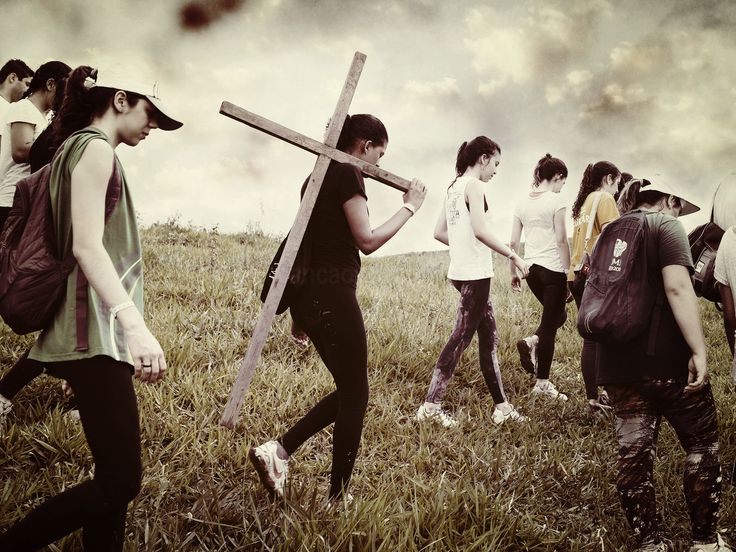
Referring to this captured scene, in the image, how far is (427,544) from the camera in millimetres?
2283

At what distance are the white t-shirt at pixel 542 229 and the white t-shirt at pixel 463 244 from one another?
77 centimetres

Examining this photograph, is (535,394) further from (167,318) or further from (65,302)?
(65,302)

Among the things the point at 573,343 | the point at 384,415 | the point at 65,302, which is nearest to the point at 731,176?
the point at 384,415

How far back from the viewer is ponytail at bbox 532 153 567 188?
14.8 feet

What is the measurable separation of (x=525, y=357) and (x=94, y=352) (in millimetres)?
4296

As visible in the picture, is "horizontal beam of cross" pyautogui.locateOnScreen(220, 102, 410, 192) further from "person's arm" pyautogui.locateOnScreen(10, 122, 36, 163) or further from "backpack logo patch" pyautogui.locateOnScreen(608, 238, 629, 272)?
"person's arm" pyautogui.locateOnScreen(10, 122, 36, 163)

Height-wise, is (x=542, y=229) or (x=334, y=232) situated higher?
(x=542, y=229)

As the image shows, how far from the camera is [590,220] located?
399 centimetres

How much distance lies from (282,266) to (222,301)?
319 cm

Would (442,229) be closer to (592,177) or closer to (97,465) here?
(592,177)

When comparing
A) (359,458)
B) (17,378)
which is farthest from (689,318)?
(17,378)

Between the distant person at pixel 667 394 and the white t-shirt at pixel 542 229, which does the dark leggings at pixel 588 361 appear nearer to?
the white t-shirt at pixel 542 229

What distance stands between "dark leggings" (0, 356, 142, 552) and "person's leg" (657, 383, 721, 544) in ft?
7.86

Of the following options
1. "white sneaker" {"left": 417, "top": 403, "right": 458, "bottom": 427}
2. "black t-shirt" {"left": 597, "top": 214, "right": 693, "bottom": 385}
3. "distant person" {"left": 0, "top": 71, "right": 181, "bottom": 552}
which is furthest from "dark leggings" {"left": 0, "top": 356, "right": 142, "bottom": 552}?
"white sneaker" {"left": 417, "top": 403, "right": 458, "bottom": 427}
